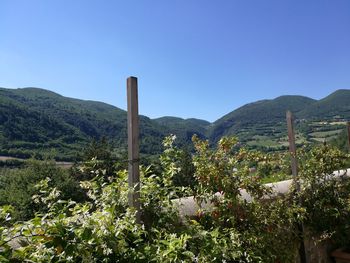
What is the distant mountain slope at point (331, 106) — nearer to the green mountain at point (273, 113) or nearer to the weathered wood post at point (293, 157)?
the green mountain at point (273, 113)

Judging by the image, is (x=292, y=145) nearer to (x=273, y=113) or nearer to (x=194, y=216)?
(x=194, y=216)

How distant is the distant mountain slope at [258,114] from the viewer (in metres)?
158

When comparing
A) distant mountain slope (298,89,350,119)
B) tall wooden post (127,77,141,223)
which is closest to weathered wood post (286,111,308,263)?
tall wooden post (127,77,141,223)

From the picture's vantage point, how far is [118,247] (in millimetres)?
2090

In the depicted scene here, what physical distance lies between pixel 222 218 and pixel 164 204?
848 mm

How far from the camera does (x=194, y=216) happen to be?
10.7ft

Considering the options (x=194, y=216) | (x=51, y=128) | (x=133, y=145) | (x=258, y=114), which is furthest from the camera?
(x=258, y=114)

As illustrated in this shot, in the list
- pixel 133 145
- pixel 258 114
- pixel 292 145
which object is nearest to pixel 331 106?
pixel 258 114

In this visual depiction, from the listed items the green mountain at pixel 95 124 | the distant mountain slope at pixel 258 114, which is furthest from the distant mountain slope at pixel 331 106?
the distant mountain slope at pixel 258 114

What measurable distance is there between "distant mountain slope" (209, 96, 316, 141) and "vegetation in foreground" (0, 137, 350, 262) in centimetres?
14615

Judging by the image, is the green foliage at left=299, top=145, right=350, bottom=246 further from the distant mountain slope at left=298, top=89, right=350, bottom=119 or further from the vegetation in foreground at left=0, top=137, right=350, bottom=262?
the distant mountain slope at left=298, top=89, right=350, bottom=119

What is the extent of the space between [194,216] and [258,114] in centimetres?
17531

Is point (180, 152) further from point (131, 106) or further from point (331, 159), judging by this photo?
point (331, 159)

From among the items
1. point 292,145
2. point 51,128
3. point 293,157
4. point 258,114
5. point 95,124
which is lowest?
point 293,157
